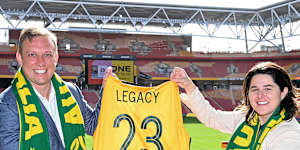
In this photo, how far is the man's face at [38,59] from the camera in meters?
2.65

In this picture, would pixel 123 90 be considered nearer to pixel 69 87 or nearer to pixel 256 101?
pixel 69 87

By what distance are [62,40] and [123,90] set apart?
93.6ft

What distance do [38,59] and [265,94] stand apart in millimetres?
1976

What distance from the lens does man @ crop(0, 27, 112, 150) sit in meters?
2.50

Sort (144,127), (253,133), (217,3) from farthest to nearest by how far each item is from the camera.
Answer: (217,3)
(144,127)
(253,133)

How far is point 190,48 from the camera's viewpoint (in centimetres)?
3422

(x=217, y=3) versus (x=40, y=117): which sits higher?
(x=217, y=3)

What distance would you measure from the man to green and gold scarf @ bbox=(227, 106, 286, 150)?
1.49m

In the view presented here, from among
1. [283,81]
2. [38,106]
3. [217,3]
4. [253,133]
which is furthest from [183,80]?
[217,3]

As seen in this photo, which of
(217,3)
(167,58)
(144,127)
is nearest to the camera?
(144,127)

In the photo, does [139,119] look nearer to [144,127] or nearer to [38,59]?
[144,127]

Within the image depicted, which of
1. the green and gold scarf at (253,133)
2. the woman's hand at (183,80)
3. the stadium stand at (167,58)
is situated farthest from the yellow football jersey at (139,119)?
the stadium stand at (167,58)

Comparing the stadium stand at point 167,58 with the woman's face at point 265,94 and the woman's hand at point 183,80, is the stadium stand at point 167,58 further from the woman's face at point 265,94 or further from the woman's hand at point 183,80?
the woman's face at point 265,94

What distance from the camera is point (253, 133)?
288cm
